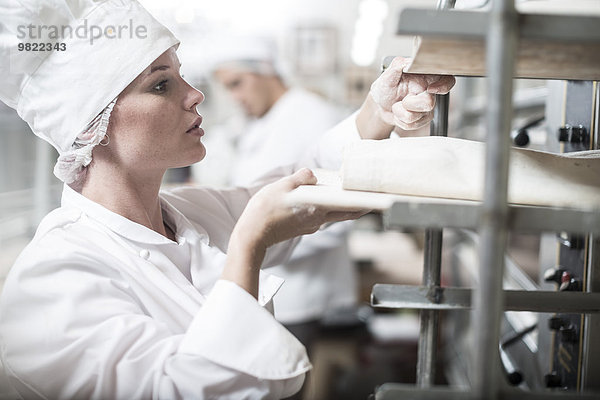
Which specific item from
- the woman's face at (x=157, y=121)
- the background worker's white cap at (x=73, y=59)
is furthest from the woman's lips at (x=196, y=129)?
the background worker's white cap at (x=73, y=59)

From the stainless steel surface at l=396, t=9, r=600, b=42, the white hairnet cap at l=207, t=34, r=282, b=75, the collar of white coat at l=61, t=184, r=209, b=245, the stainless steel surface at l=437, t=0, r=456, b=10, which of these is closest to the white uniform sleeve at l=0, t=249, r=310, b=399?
the collar of white coat at l=61, t=184, r=209, b=245

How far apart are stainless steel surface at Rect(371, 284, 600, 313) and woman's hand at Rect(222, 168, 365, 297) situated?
0.25m

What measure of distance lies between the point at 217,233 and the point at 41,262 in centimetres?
45

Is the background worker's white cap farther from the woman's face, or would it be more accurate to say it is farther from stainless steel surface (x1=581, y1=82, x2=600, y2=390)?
stainless steel surface (x1=581, y1=82, x2=600, y2=390)

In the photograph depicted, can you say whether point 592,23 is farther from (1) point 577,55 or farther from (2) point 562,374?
(2) point 562,374

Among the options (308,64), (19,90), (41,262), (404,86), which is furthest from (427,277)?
(308,64)

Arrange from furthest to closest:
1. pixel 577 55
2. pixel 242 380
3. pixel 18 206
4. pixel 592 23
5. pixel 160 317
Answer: pixel 18 206, pixel 160 317, pixel 242 380, pixel 577 55, pixel 592 23

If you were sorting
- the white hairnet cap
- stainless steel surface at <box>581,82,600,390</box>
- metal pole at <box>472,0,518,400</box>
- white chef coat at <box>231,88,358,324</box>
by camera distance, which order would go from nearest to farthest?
metal pole at <box>472,0,518,400</box>
stainless steel surface at <box>581,82,600,390</box>
white chef coat at <box>231,88,358,324</box>
the white hairnet cap

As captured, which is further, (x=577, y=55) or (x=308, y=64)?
(x=308, y=64)

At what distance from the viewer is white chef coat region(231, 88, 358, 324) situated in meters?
2.38

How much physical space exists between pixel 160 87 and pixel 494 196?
2.38 feet

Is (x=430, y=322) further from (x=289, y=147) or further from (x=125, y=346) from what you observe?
(x=289, y=147)

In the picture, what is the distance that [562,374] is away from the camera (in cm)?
137

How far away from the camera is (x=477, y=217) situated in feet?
2.17
